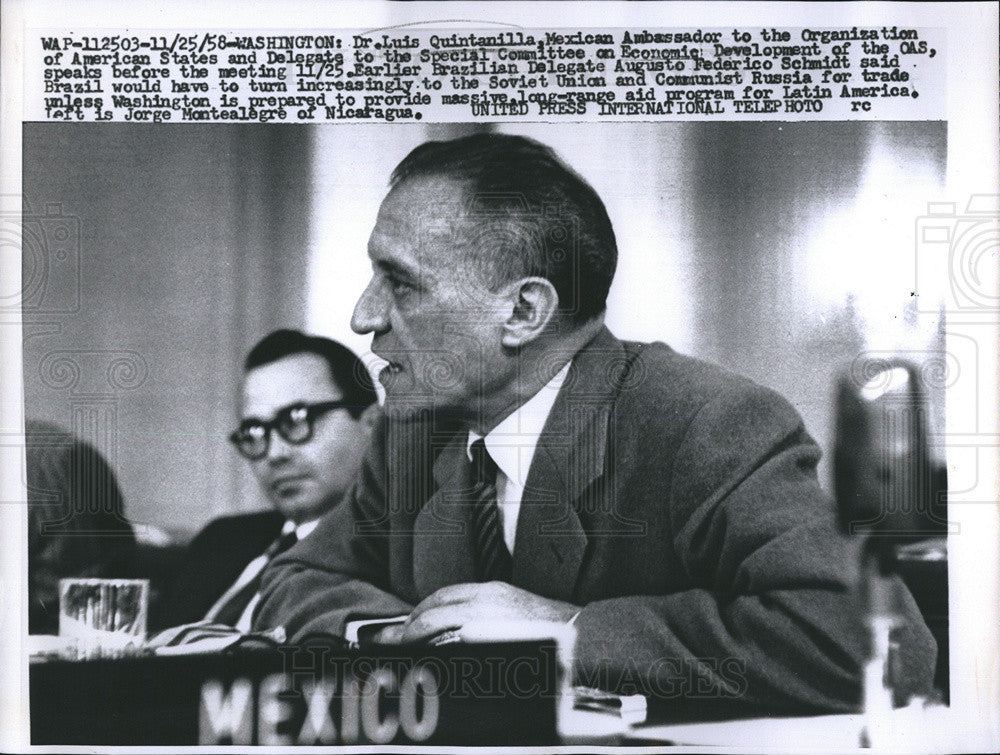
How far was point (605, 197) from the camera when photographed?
2590mm

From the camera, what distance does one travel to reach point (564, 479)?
2.53 metres

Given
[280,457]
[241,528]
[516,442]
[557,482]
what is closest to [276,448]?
[280,457]

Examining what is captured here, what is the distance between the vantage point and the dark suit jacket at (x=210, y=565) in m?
2.58

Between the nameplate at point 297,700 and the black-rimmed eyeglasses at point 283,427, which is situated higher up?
the black-rimmed eyeglasses at point 283,427

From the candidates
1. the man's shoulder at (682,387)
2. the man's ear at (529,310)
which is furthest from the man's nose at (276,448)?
the man's shoulder at (682,387)

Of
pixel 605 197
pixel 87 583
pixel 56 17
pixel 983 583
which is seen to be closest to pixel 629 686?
pixel 983 583

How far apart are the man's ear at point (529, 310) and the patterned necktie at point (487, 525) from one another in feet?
1.01

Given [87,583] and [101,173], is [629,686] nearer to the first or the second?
[87,583]

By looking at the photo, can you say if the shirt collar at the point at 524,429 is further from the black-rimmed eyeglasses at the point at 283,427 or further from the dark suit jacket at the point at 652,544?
the black-rimmed eyeglasses at the point at 283,427

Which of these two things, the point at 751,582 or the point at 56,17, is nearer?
the point at 751,582

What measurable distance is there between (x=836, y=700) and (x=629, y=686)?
1.78 ft

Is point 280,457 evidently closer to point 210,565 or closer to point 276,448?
point 276,448

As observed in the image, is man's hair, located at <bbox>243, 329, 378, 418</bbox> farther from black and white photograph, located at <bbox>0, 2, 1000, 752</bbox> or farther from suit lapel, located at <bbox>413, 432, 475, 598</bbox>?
suit lapel, located at <bbox>413, 432, 475, 598</bbox>

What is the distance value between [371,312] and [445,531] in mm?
611
